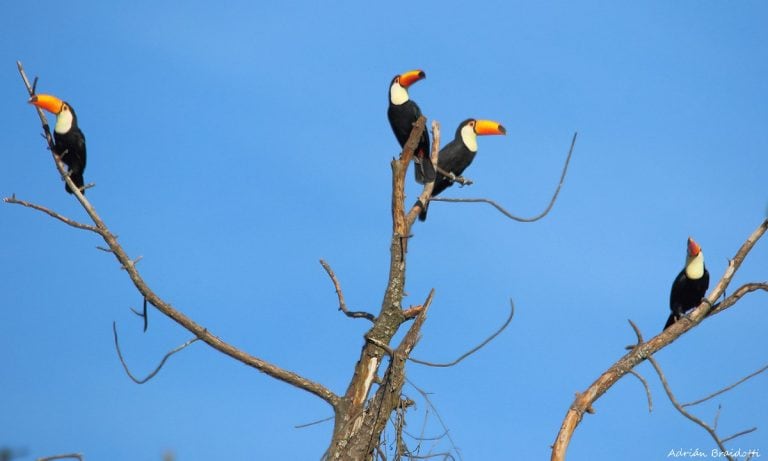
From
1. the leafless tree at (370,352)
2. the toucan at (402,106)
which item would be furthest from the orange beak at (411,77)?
the leafless tree at (370,352)

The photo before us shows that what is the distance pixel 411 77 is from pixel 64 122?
3.59 meters

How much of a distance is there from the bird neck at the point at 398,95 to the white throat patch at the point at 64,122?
3.30 meters

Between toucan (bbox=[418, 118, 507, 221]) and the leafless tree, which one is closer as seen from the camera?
the leafless tree

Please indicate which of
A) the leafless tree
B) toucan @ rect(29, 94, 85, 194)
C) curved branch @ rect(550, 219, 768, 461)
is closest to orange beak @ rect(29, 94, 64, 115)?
toucan @ rect(29, 94, 85, 194)

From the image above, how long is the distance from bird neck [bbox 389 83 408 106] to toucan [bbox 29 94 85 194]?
323cm

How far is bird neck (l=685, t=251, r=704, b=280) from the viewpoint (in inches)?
341

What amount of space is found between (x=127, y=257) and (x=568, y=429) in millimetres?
3147

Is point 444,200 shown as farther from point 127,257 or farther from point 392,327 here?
point 127,257

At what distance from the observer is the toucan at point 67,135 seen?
9703 mm

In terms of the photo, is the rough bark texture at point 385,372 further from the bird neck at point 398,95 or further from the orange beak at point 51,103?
the orange beak at point 51,103

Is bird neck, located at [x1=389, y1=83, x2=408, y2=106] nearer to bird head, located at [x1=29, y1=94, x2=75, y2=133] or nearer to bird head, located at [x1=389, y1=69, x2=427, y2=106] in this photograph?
bird head, located at [x1=389, y1=69, x2=427, y2=106]

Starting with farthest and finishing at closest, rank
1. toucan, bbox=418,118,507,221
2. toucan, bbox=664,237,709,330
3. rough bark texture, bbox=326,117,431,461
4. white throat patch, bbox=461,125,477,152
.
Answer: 1. white throat patch, bbox=461,125,477,152
2. toucan, bbox=418,118,507,221
3. toucan, bbox=664,237,709,330
4. rough bark texture, bbox=326,117,431,461

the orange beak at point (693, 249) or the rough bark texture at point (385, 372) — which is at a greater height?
the orange beak at point (693, 249)

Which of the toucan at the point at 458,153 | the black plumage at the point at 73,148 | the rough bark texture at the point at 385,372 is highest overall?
the toucan at the point at 458,153
